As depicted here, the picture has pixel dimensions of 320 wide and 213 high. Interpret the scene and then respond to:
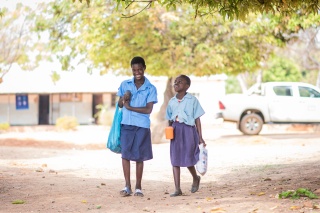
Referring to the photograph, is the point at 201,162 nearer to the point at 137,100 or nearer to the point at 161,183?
the point at 137,100

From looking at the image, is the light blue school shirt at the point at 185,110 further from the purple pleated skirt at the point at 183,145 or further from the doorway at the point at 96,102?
the doorway at the point at 96,102

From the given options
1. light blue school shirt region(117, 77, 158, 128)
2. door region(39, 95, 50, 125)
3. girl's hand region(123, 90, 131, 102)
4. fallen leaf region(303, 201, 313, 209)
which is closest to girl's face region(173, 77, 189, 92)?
light blue school shirt region(117, 77, 158, 128)

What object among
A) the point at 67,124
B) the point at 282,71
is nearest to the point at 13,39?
the point at 67,124

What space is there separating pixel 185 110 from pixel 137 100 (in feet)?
2.18

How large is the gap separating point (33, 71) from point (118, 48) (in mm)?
23437

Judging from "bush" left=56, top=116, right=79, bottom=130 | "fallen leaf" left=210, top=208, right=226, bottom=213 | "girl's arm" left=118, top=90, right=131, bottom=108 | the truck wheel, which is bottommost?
"bush" left=56, top=116, right=79, bottom=130

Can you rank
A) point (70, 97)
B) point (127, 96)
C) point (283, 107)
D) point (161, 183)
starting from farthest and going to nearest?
point (70, 97)
point (283, 107)
point (161, 183)
point (127, 96)

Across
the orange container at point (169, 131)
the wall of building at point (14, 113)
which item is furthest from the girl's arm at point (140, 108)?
the wall of building at point (14, 113)

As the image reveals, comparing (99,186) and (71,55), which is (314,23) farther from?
(99,186)

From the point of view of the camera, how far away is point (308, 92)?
77.2 feet

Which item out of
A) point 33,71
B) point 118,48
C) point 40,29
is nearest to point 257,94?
point 118,48

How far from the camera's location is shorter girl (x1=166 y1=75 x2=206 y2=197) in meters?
8.42

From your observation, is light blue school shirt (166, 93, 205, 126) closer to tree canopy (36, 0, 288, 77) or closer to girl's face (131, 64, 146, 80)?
girl's face (131, 64, 146, 80)

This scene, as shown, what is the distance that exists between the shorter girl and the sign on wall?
114ft
